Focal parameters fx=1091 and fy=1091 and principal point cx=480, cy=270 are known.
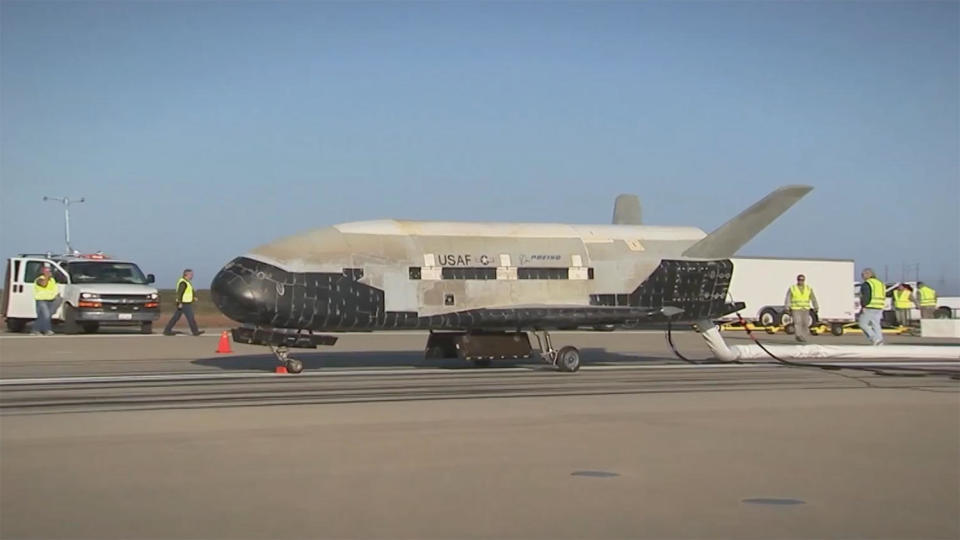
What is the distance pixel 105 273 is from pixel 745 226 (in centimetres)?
1945

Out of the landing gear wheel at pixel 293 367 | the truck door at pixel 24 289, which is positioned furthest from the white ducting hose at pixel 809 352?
the truck door at pixel 24 289

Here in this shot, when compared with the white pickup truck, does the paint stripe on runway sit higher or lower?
lower

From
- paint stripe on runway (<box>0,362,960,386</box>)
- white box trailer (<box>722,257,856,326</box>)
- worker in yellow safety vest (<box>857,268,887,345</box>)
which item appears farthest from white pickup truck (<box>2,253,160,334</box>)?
white box trailer (<box>722,257,856,326</box>)

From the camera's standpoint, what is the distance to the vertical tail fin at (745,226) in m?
21.1

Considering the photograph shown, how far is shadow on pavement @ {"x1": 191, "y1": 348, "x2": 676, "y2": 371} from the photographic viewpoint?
20.7 meters

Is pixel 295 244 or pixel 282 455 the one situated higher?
pixel 295 244

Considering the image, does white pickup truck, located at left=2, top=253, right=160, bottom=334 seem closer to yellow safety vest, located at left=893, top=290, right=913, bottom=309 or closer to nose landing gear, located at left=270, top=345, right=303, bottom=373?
nose landing gear, located at left=270, top=345, right=303, bottom=373

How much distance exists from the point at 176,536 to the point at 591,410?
7.06 meters

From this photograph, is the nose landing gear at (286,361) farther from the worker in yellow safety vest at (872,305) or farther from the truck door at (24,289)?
the truck door at (24,289)

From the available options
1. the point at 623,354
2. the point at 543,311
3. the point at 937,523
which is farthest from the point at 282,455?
the point at 623,354

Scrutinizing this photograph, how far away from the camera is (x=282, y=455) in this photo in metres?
9.29

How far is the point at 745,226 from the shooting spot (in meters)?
21.3

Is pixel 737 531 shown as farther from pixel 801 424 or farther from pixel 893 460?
pixel 801 424

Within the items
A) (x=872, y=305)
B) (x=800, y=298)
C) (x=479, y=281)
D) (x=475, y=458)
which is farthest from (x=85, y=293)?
(x=475, y=458)
